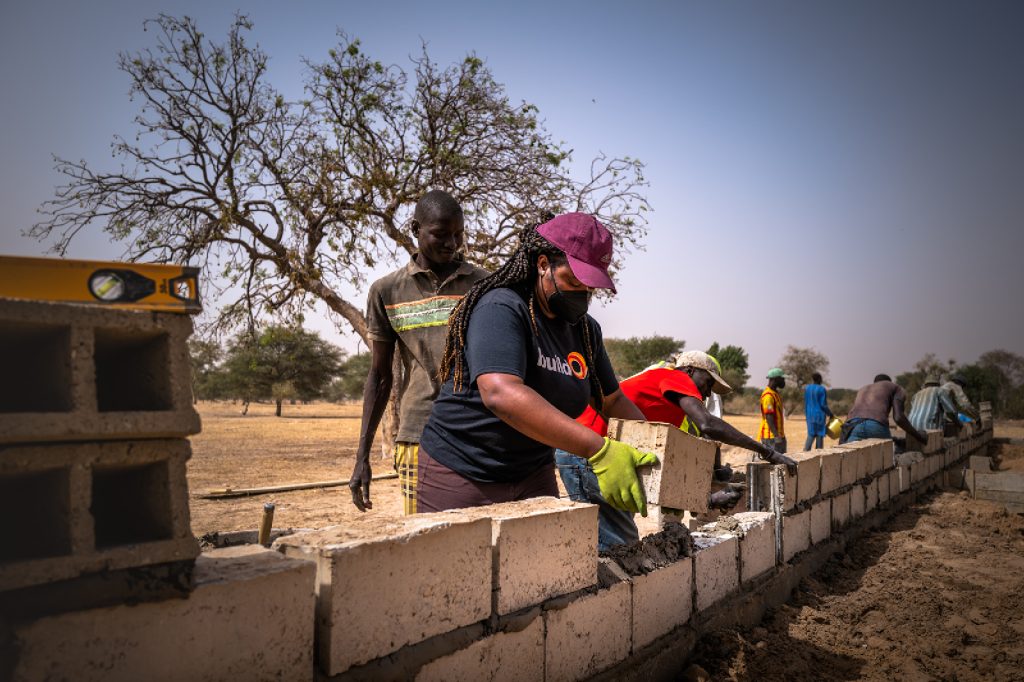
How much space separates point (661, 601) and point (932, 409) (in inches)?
399

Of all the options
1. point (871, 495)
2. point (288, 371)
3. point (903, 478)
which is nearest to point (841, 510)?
point (871, 495)

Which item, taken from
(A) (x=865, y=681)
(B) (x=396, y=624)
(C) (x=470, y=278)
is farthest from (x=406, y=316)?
(A) (x=865, y=681)

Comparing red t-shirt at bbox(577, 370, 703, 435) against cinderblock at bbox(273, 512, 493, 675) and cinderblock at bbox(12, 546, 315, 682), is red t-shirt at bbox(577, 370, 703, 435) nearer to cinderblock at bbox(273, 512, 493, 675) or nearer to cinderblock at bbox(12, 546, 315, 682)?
cinderblock at bbox(273, 512, 493, 675)

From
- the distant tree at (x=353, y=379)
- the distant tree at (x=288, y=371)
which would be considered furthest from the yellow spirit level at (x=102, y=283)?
the distant tree at (x=353, y=379)

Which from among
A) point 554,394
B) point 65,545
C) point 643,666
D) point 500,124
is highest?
point 500,124

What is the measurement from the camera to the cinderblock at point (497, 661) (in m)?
1.87

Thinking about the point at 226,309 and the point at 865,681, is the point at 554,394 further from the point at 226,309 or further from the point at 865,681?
the point at 226,309

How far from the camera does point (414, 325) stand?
Answer: 2.94 meters

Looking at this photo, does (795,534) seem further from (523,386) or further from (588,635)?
(523,386)

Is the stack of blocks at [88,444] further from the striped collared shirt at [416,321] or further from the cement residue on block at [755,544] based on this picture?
A: the cement residue on block at [755,544]

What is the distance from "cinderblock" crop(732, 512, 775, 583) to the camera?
3.55 meters

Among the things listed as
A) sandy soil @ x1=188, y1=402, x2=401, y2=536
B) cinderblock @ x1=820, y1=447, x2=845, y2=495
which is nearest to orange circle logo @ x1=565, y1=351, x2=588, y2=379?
cinderblock @ x1=820, y1=447, x2=845, y2=495

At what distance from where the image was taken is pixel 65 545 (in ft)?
3.75

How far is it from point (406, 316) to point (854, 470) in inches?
187
